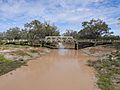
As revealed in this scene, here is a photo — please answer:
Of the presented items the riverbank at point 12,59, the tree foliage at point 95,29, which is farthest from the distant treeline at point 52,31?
the riverbank at point 12,59

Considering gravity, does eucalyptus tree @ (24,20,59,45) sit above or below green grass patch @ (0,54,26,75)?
above

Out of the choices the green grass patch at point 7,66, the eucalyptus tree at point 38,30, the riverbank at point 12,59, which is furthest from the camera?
the eucalyptus tree at point 38,30

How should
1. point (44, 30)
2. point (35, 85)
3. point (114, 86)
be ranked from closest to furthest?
point (114, 86) → point (35, 85) → point (44, 30)

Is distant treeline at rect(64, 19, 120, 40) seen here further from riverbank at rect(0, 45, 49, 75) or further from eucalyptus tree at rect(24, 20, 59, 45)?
riverbank at rect(0, 45, 49, 75)

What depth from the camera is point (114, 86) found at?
687 inches

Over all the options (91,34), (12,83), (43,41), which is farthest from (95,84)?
(91,34)

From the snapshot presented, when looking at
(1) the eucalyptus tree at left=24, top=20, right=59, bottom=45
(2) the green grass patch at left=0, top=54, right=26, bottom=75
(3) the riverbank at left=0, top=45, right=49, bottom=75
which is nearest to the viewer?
(2) the green grass patch at left=0, top=54, right=26, bottom=75

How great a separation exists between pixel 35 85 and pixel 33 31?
76.3 metres

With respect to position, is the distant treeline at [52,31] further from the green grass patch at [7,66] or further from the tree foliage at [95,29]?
the green grass patch at [7,66]

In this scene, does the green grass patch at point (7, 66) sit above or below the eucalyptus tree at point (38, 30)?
below

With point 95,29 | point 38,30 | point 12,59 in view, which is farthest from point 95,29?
point 12,59

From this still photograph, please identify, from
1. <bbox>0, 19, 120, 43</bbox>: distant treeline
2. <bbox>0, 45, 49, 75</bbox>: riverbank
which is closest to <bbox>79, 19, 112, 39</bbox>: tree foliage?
<bbox>0, 19, 120, 43</bbox>: distant treeline

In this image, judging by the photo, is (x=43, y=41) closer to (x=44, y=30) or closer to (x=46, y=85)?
(x=44, y=30)

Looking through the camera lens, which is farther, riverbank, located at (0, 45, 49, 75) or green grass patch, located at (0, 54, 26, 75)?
riverbank, located at (0, 45, 49, 75)
